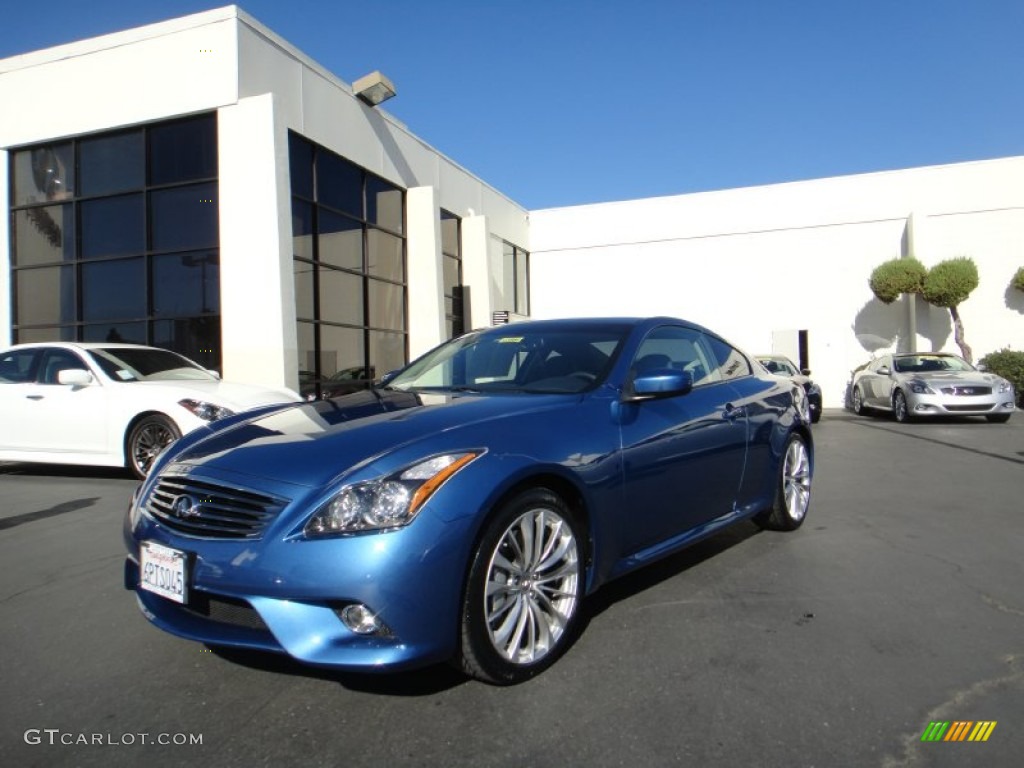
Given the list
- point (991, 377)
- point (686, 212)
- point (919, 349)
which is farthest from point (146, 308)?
point (919, 349)

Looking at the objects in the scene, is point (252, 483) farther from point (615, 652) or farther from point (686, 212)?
point (686, 212)

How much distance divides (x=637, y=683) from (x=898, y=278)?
1916cm

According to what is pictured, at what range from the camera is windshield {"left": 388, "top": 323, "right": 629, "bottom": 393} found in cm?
363

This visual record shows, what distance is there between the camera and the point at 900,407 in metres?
14.1

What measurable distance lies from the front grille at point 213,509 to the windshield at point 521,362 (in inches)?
53.6

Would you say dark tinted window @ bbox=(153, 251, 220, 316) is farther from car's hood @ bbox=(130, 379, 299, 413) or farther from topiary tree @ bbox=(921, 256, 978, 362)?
topiary tree @ bbox=(921, 256, 978, 362)

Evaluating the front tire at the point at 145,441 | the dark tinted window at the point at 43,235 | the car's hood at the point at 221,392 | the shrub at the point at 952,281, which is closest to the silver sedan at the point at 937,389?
the shrub at the point at 952,281

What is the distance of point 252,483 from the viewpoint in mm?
2561

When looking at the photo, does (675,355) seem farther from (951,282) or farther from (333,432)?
(951,282)

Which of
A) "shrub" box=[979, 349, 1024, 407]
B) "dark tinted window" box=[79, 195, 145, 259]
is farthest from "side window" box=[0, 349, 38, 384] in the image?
"shrub" box=[979, 349, 1024, 407]

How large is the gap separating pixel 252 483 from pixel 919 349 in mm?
21224

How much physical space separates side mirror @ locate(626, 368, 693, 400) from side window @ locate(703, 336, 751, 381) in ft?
3.59

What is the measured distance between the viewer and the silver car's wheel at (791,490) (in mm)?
4879

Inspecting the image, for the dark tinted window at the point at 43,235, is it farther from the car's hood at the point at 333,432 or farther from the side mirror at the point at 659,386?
the side mirror at the point at 659,386
